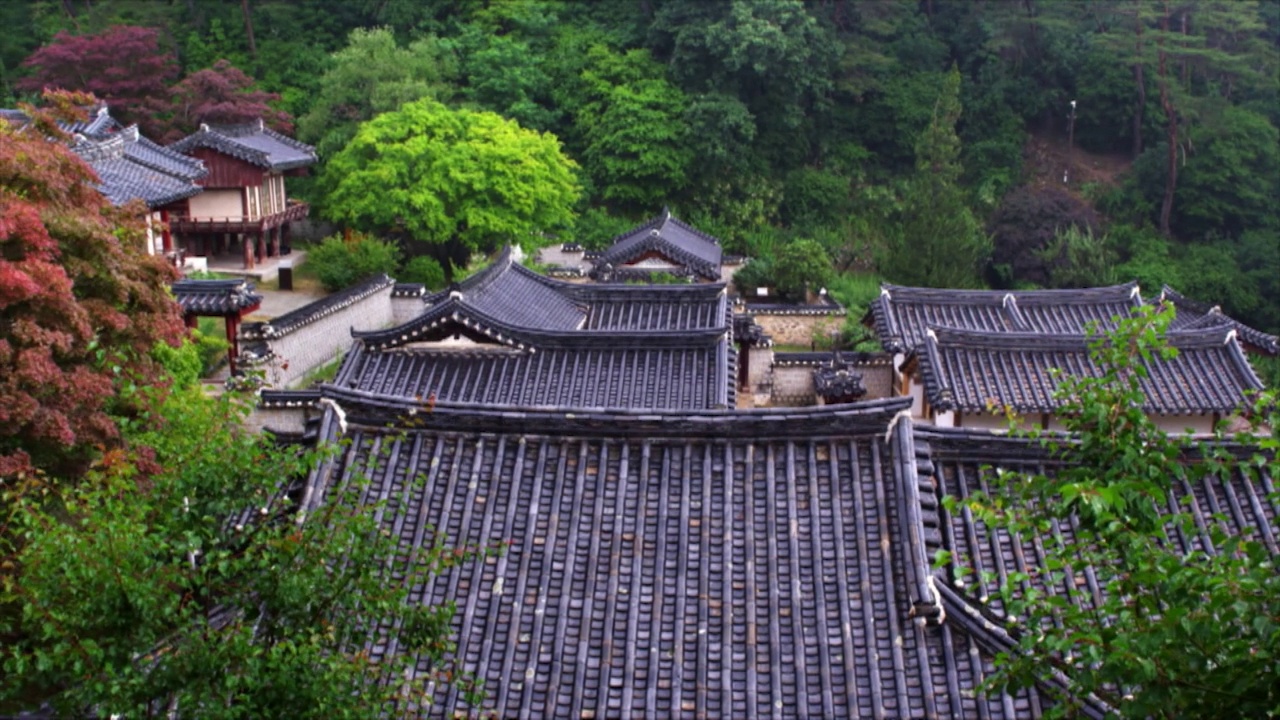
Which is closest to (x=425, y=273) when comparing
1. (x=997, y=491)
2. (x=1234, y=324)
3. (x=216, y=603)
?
(x=1234, y=324)

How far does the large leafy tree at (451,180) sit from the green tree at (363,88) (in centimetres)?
482

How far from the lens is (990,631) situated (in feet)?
Answer: 25.2

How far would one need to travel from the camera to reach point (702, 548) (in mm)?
8570

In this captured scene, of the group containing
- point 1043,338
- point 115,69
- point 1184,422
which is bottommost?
point 1184,422

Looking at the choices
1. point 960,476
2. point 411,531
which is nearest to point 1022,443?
point 960,476

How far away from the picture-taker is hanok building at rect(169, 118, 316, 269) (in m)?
37.1

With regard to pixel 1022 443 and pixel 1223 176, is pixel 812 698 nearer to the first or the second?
pixel 1022 443

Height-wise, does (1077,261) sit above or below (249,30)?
below

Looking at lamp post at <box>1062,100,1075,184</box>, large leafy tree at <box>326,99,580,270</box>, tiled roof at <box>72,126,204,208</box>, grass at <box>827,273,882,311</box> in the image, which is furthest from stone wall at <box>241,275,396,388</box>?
lamp post at <box>1062,100,1075,184</box>

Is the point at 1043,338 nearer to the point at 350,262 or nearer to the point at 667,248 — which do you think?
the point at 667,248

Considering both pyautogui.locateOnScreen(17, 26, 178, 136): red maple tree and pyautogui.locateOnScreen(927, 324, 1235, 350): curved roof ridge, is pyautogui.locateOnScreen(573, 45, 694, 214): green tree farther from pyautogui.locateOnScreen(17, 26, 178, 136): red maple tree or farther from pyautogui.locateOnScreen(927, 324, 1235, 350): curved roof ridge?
pyautogui.locateOnScreen(927, 324, 1235, 350): curved roof ridge

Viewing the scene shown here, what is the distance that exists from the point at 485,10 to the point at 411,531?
47.1 metres

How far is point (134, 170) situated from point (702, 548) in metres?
26.2

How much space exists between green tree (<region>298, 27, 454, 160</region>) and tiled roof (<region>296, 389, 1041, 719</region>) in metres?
35.2
